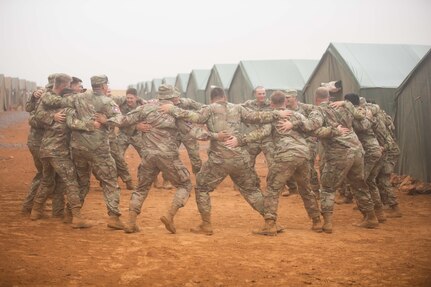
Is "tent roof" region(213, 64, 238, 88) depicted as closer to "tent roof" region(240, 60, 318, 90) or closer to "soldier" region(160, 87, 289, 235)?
"tent roof" region(240, 60, 318, 90)

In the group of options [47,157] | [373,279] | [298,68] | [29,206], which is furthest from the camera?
[298,68]

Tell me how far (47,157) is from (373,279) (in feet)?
15.4

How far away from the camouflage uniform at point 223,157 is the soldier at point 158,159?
8.1 inches

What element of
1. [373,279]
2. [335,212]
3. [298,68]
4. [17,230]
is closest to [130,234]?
[17,230]

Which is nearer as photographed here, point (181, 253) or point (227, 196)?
point (181, 253)

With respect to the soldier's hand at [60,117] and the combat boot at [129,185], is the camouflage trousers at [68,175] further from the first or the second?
the combat boot at [129,185]

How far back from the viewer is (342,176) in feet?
21.9

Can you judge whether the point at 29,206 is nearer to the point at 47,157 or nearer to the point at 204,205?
the point at 47,157

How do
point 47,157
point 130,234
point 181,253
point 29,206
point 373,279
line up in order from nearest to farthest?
point 373,279, point 181,253, point 130,234, point 47,157, point 29,206

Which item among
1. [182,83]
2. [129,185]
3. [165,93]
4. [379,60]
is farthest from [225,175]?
[182,83]

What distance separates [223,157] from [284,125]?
3.08ft

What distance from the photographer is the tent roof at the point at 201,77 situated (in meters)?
24.7

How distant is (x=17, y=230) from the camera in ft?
20.7

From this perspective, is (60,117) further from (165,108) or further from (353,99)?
(353,99)
